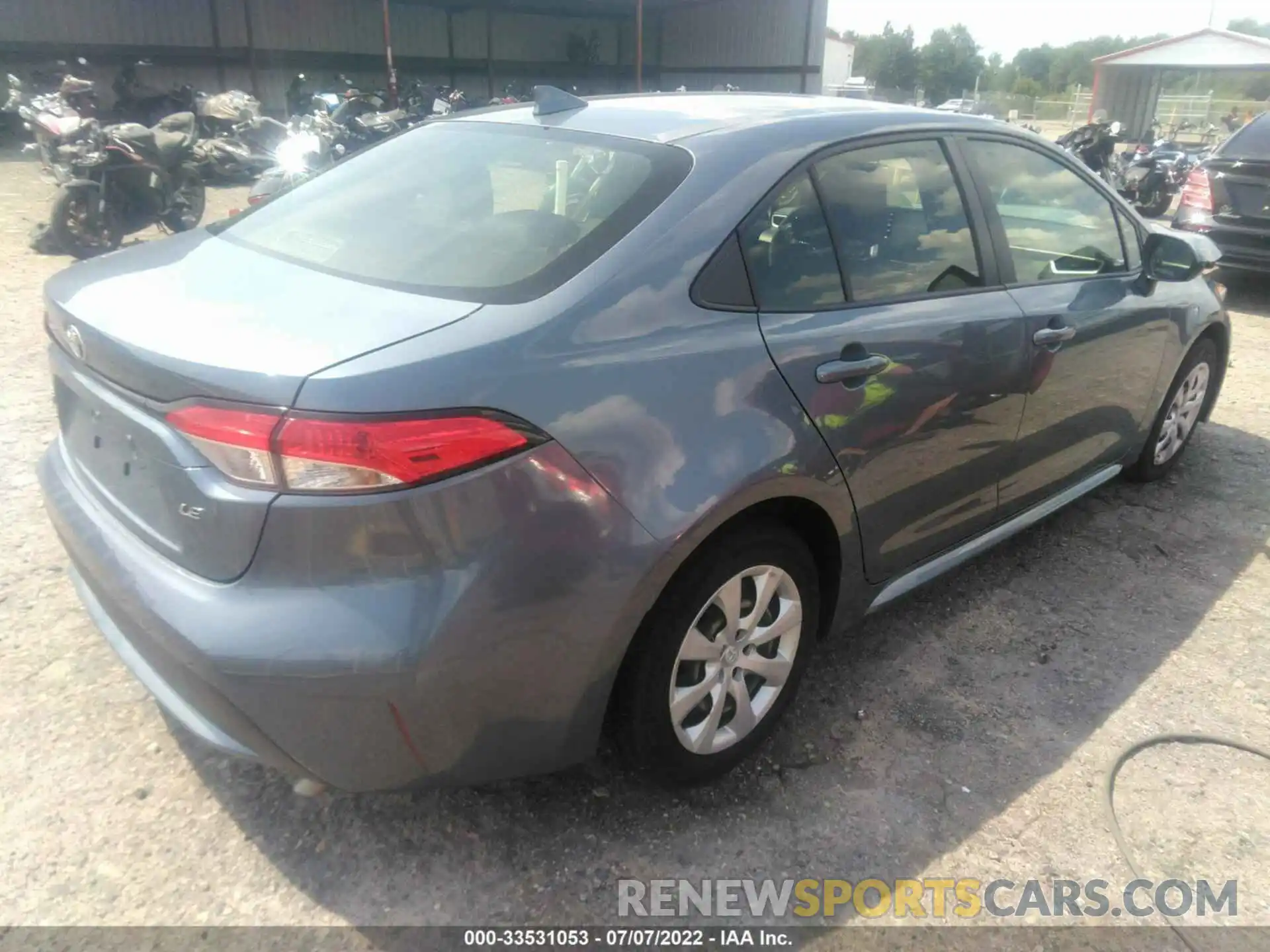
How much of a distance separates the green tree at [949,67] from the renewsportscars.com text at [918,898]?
63838 millimetres

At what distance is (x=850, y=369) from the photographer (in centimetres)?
242

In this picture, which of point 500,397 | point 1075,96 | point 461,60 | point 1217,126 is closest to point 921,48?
point 1075,96

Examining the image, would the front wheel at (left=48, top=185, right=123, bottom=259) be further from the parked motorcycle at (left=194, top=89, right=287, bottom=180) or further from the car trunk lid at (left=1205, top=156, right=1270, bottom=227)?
the car trunk lid at (left=1205, top=156, right=1270, bottom=227)

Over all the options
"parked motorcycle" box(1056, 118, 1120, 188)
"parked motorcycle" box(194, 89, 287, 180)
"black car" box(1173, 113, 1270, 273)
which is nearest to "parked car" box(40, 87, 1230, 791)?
"black car" box(1173, 113, 1270, 273)

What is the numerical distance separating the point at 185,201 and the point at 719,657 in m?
8.49

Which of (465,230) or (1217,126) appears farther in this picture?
(1217,126)

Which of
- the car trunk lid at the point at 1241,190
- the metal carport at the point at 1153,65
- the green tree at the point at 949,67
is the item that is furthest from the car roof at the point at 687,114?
the green tree at the point at 949,67

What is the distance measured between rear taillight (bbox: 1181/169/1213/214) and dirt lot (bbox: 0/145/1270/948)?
623 cm

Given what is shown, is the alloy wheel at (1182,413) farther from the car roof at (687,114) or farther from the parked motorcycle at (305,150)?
the parked motorcycle at (305,150)

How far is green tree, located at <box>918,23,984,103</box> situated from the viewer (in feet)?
214

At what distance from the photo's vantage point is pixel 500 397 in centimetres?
180

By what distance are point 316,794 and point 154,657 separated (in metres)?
0.61

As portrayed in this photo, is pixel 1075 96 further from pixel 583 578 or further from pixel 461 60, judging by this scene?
pixel 583 578

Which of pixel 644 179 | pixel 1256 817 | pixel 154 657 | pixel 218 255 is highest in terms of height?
pixel 644 179
